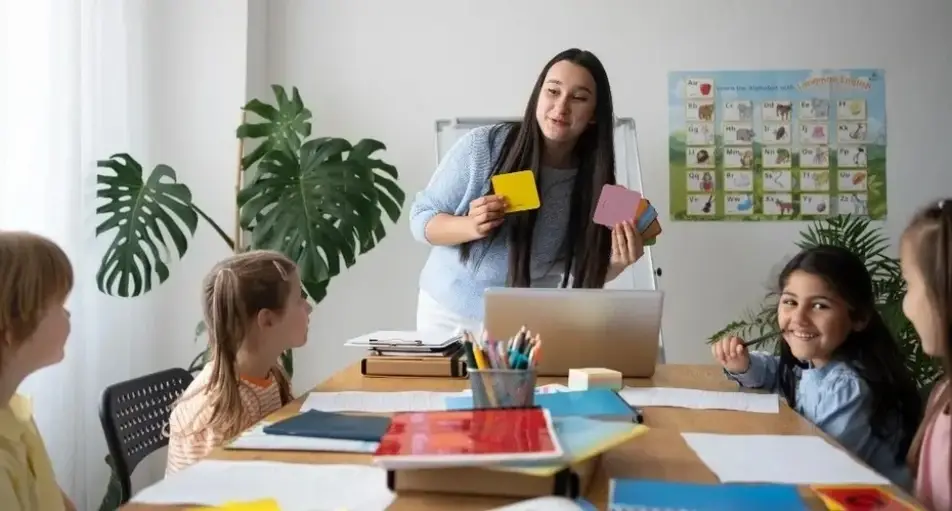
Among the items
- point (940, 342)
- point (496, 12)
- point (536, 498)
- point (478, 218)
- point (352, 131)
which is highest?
point (496, 12)

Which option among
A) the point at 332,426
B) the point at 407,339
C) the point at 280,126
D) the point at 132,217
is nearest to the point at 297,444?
the point at 332,426

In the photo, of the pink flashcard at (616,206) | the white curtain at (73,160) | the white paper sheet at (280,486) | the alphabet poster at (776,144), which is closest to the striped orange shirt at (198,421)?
the white paper sheet at (280,486)

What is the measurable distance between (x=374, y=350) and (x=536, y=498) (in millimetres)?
823

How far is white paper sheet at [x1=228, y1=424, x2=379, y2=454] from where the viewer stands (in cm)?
103

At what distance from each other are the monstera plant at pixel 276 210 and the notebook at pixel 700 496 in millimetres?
1732

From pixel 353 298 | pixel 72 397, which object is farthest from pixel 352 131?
pixel 72 397

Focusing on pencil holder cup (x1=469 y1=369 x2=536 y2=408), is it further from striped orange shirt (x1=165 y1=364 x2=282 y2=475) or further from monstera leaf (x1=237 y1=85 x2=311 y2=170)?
monstera leaf (x1=237 y1=85 x2=311 y2=170)

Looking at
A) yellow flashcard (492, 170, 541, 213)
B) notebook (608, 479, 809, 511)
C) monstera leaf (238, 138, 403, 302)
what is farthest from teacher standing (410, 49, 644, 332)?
notebook (608, 479, 809, 511)

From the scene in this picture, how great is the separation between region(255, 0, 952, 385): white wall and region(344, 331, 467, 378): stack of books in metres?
1.65

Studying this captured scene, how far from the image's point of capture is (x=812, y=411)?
139 cm

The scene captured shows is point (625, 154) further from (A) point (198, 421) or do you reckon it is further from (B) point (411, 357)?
(A) point (198, 421)

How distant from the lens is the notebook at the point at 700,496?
820 mm

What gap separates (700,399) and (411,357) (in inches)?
20.8

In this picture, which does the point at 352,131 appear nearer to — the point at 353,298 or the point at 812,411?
the point at 353,298
